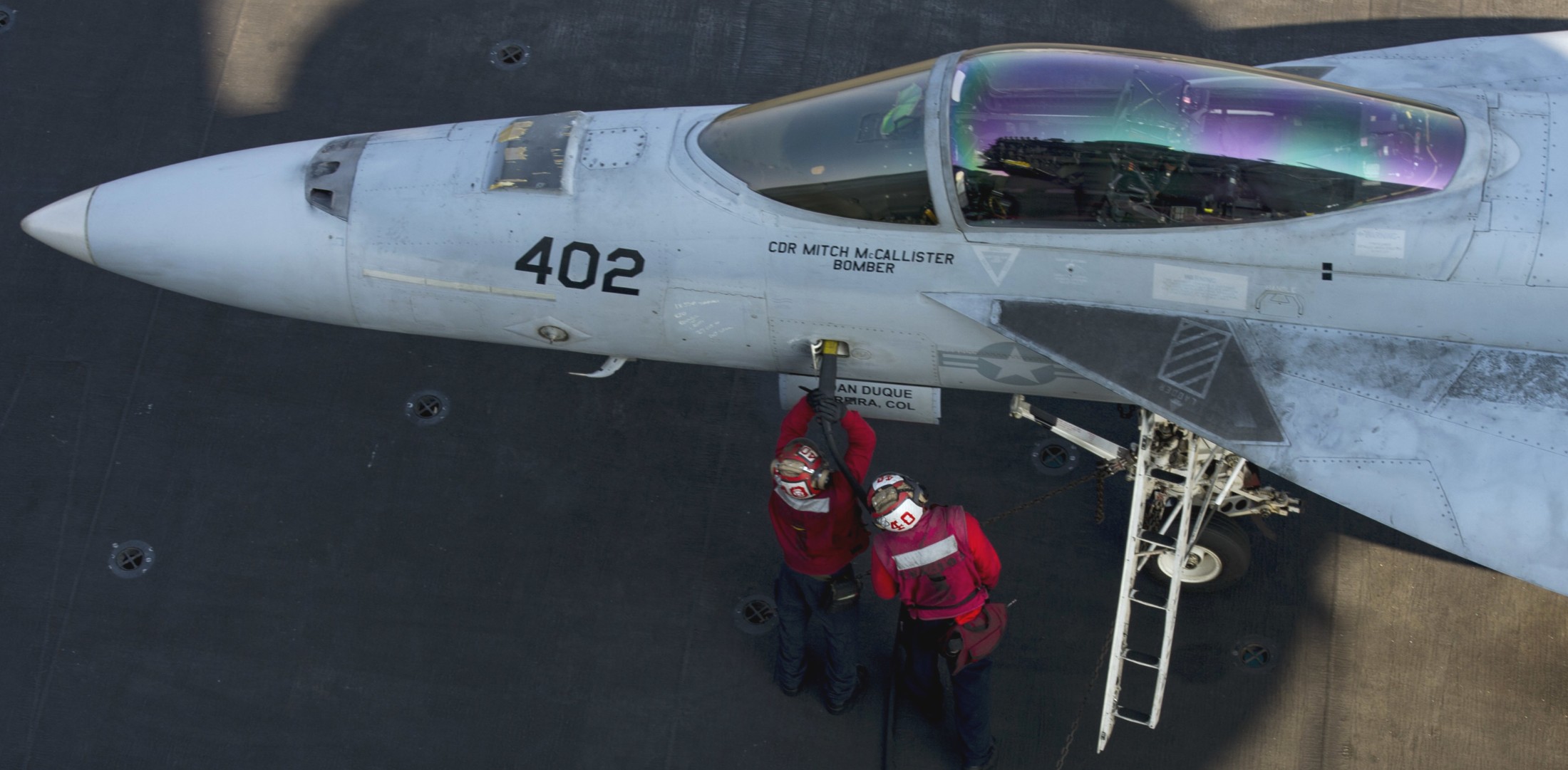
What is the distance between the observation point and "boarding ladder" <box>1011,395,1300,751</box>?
20.2 feet

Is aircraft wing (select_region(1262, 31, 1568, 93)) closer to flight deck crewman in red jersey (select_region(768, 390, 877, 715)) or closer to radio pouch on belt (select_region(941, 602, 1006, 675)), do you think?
flight deck crewman in red jersey (select_region(768, 390, 877, 715))

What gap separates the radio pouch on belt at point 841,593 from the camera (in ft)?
21.1

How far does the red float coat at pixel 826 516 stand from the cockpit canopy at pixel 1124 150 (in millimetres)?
1109

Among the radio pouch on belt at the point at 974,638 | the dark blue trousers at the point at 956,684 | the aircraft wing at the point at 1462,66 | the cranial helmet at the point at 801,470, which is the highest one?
the aircraft wing at the point at 1462,66

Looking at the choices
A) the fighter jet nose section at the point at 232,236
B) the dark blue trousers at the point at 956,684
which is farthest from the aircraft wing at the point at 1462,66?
the fighter jet nose section at the point at 232,236

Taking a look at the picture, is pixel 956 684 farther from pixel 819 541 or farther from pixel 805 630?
pixel 819 541

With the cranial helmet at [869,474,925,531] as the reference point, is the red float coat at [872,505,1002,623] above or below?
below

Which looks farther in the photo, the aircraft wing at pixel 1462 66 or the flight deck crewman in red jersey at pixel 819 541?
the aircraft wing at pixel 1462 66

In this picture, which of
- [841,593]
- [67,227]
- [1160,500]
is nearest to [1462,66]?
[1160,500]

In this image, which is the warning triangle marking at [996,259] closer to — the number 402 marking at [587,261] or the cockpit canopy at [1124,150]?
the cockpit canopy at [1124,150]

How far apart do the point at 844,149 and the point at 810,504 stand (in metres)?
1.79

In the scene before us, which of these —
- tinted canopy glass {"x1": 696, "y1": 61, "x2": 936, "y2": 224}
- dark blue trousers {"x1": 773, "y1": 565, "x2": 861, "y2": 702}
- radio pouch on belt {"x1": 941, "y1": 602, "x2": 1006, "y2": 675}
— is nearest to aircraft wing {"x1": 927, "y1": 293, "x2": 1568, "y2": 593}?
tinted canopy glass {"x1": 696, "y1": 61, "x2": 936, "y2": 224}

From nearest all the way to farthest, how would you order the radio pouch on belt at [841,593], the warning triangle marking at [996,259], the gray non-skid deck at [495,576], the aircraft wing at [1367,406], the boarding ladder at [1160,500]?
the aircraft wing at [1367,406]
the warning triangle marking at [996,259]
the boarding ladder at [1160,500]
the radio pouch on belt at [841,593]
the gray non-skid deck at [495,576]

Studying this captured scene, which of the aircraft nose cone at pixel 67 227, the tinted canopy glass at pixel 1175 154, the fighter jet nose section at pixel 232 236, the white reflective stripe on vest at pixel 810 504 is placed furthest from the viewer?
the aircraft nose cone at pixel 67 227
